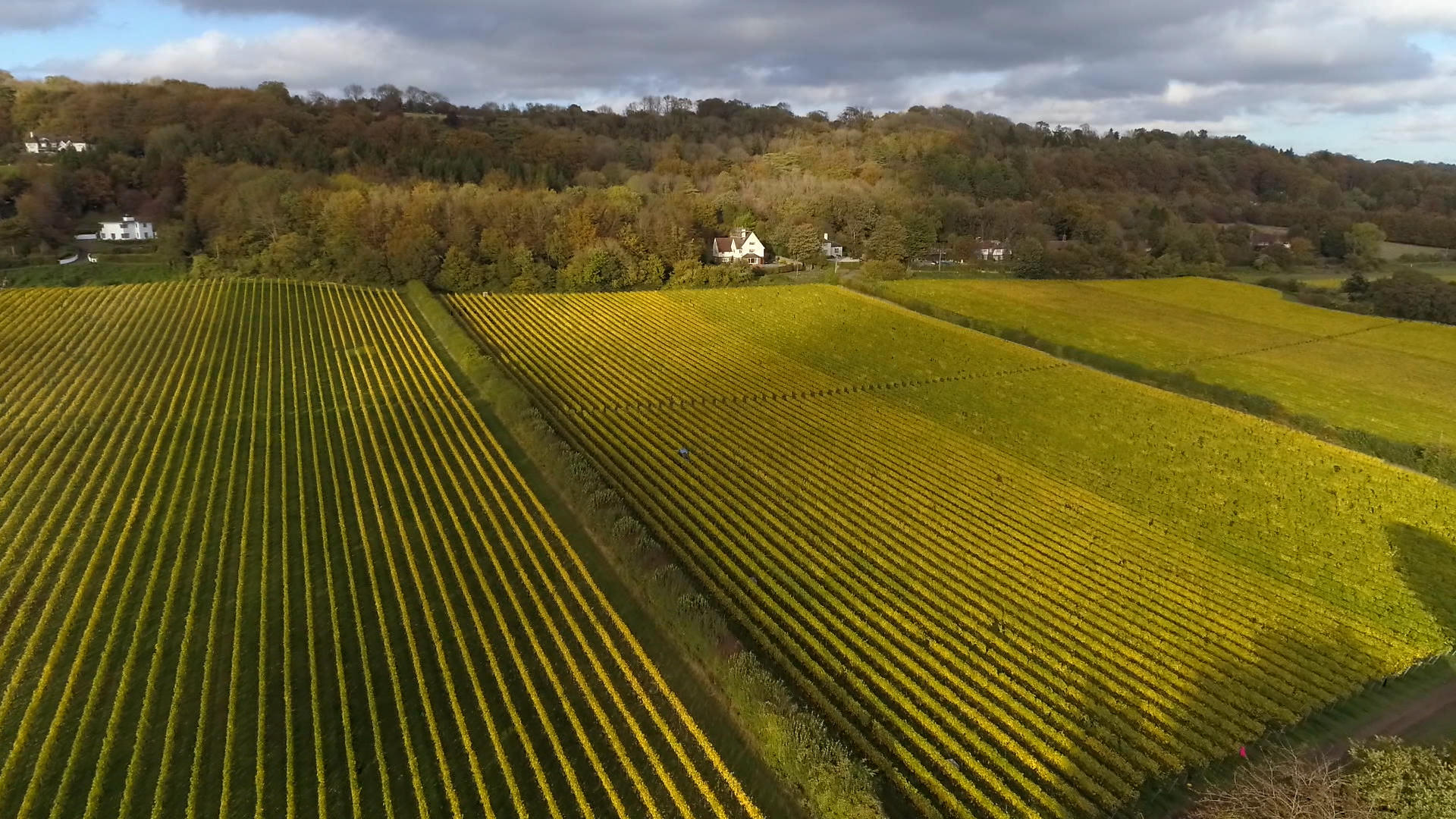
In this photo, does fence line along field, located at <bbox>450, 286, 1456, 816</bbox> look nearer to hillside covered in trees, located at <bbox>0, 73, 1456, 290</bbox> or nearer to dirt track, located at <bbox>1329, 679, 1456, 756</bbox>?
dirt track, located at <bbox>1329, 679, 1456, 756</bbox>

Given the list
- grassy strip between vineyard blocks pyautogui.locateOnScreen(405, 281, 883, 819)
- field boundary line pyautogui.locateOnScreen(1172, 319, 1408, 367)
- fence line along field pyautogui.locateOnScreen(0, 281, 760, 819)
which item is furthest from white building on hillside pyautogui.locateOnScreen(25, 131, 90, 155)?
field boundary line pyautogui.locateOnScreen(1172, 319, 1408, 367)

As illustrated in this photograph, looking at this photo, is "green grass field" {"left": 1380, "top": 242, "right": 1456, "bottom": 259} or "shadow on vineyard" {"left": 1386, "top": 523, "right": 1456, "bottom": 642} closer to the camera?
"shadow on vineyard" {"left": 1386, "top": 523, "right": 1456, "bottom": 642}

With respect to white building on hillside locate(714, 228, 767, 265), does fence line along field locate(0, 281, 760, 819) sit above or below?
below

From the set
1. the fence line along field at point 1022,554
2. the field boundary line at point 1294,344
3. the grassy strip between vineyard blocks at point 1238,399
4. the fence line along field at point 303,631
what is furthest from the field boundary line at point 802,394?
the field boundary line at point 1294,344

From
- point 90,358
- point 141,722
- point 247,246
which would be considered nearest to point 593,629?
point 141,722

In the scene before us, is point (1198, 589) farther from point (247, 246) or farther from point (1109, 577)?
point (247, 246)

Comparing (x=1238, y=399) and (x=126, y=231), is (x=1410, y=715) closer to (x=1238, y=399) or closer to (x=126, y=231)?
(x=1238, y=399)

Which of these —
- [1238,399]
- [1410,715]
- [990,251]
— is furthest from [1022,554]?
[990,251]
